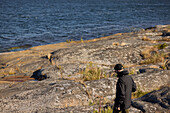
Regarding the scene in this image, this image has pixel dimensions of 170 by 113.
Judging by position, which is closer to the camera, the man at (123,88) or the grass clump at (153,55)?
the man at (123,88)

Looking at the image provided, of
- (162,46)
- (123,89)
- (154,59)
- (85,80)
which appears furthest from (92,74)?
(162,46)

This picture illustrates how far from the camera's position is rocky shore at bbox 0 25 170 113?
6.62 m

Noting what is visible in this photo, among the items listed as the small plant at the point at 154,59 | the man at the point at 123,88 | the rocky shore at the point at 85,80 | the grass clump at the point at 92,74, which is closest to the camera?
the man at the point at 123,88

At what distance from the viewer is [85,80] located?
367 inches

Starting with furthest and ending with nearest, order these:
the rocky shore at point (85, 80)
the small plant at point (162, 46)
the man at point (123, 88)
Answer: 1. the small plant at point (162, 46)
2. the rocky shore at point (85, 80)
3. the man at point (123, 88)

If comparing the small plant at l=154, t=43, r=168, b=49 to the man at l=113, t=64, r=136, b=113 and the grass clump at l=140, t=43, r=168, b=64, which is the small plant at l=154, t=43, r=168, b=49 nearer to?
the grass clump at l=140, t=43, r=168, b=64

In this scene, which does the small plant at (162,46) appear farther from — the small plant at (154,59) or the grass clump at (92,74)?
the grass clump at (92,74)

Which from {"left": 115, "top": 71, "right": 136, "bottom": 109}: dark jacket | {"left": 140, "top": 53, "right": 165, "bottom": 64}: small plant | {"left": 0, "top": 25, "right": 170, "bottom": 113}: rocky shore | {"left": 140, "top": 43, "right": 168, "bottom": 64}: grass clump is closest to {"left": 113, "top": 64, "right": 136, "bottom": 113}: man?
{"left": 115, "top": 71, "right": 136, "bottom": 109}: dark jacket

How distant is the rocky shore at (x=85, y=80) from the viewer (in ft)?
21.7

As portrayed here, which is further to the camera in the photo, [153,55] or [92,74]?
[153,55]

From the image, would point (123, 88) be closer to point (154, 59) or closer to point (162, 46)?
point (154, 59)

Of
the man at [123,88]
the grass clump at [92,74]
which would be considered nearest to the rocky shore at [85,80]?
the grass clump at [92,74]

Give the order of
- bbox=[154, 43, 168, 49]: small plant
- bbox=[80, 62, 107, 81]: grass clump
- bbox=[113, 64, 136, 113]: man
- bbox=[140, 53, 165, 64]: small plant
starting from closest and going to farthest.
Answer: bbox=[113, 64, 136, 113]: man
bbox=[80, 62, 107, 81]: grass clump
bbox=[140, 53, 165, 64]: small plant
bbox=[154, 43, 168, 49]: small plant

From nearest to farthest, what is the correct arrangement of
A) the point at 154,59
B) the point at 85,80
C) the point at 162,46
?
the point at 85,80 → the point at 154,59 → the point at 162,46
